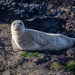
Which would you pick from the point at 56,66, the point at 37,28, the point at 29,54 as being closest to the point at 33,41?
the point at 29,54

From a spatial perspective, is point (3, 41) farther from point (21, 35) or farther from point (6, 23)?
point (6, 23)

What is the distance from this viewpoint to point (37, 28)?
28.3 feet

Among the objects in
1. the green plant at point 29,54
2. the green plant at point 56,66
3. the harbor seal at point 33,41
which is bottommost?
the green plant at point 56,66

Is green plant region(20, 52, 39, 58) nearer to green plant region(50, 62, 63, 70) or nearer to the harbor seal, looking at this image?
the harbor seal

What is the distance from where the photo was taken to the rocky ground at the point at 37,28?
203 inches

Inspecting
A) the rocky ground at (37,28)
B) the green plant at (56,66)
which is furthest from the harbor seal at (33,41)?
the green plant at (56,66)

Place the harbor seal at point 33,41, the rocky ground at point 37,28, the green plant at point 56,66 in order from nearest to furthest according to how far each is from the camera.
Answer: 1. the green plant at point 56,66
2. the rocky ground at point 37,28
3. the harbor seal at point 33,41

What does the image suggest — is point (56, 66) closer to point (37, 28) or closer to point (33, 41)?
point (33, 41)

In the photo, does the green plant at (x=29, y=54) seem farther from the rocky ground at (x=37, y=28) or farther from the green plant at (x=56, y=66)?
the green plant at (x=56, y=66)

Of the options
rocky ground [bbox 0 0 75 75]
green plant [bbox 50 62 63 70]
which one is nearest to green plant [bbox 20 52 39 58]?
rocky ground [bbox 0 0 75 75]

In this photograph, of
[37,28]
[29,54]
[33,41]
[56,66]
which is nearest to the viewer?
[56,66]

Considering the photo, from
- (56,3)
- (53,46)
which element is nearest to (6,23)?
(53,46)

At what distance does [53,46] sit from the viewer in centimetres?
664

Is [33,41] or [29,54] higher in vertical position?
[33,41]
